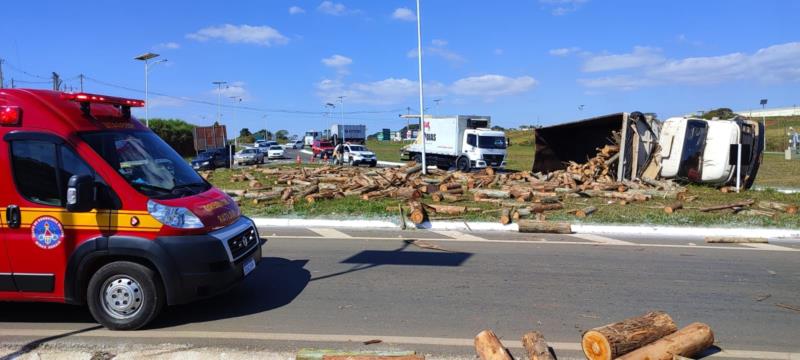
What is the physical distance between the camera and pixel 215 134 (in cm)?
4459

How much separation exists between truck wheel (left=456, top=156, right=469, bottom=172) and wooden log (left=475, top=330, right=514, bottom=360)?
27.3 meters

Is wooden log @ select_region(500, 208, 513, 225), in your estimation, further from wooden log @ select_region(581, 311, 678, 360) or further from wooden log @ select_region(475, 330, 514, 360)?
wooden log @ select_region(475, 330, 514, 360)

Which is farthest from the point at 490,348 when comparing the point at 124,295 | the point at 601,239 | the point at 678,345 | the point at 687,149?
the point at 687,149

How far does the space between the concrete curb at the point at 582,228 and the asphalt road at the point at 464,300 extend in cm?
165

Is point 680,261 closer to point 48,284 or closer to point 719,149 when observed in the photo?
point 48,284

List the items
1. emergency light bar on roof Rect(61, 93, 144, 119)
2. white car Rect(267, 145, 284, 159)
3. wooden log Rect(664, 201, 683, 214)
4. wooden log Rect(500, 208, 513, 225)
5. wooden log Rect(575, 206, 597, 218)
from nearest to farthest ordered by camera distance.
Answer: emergency light bar on roof Rect(61, 93, 144, 119) < wooden log Rect(500, 208, 513, 225) < wooden log Rect(575, 206, 597, 218) < wooden log Rect(664, 201, 683, 214) < white car Rect(267, 145, 284, 159)

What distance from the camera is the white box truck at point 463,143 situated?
31.3 metres

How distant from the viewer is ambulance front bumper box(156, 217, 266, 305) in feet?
16.0

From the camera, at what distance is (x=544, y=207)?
12969 millimetres

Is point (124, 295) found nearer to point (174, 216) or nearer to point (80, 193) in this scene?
point (174, 216)

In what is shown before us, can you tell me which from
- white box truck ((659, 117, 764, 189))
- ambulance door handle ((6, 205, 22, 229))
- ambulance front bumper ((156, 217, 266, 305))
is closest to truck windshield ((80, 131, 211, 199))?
ambulance front bumper ((156, 217, 266, 305))

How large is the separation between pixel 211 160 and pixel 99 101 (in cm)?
3571

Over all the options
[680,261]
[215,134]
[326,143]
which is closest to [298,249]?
[680,261]

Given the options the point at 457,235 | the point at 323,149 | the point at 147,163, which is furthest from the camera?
the point at 323,149
